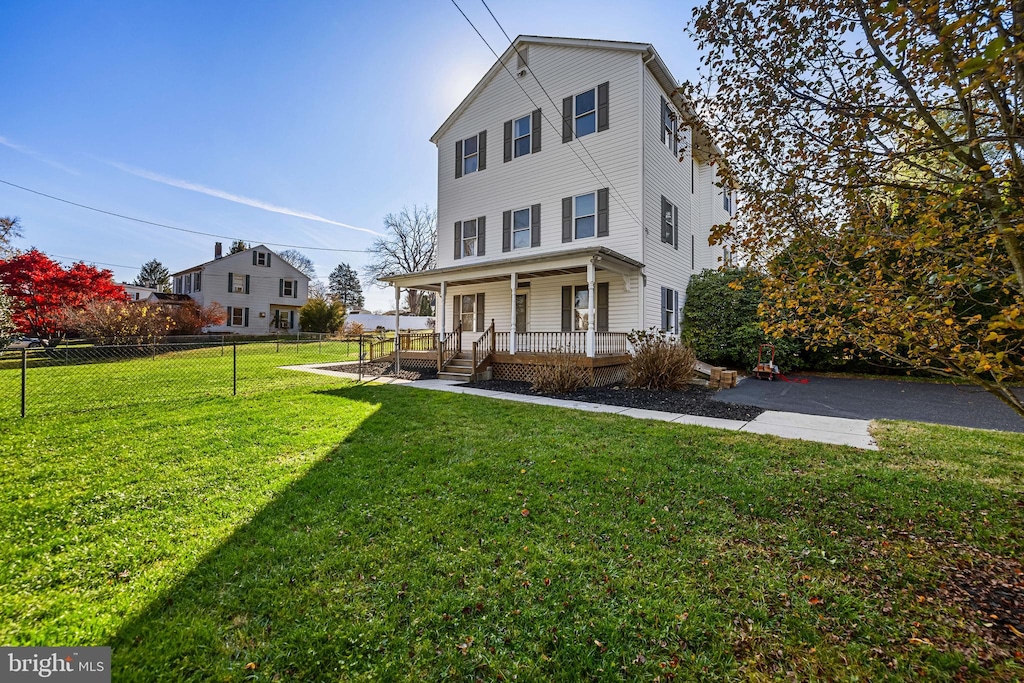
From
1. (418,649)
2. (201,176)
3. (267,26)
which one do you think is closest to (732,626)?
(418,649)

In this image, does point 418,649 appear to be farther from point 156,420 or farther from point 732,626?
point 156,420

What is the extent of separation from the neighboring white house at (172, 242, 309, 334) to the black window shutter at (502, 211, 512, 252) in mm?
25872

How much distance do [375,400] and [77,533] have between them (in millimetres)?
5306

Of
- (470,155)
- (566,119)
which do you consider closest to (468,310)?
(470,155)

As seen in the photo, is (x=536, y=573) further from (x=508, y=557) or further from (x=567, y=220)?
(x=567, y=220)

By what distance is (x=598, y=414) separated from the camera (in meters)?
6.94

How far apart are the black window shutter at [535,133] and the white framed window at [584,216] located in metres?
2.40

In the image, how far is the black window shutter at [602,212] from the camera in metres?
12.1

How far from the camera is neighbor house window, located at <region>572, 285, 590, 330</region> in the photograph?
12438mm

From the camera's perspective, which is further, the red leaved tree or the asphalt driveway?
the red leaved tree

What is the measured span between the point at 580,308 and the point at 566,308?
47cm

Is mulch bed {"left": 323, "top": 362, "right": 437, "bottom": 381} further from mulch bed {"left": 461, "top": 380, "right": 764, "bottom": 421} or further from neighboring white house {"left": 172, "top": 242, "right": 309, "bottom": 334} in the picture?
neighboring white house {"left": 172, "top": 242, "right": 309, "bottom": 334}

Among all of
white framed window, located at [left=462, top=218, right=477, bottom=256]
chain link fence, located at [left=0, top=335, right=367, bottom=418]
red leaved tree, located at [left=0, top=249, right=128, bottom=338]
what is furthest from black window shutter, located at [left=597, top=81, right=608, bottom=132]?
red leaved tree, located at [left=0, top=249, right=128, bottom=338]

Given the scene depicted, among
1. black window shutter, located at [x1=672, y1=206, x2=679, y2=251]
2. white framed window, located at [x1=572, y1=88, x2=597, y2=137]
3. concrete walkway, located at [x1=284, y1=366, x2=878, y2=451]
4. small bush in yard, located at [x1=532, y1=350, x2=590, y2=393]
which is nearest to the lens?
concrete walkway, located at [x1=284, y1=366, x2=878, y2=451]
